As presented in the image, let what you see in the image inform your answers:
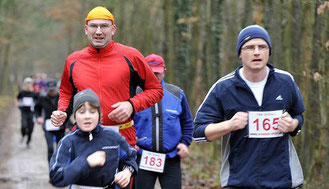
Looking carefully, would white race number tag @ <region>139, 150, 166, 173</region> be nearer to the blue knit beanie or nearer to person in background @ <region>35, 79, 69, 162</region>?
the blue knit beanie

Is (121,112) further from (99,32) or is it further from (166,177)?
(166,177)

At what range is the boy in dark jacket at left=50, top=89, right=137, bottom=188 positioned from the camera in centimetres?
411

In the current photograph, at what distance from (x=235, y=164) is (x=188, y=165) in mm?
9481

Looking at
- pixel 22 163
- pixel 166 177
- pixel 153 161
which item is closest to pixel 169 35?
pixel 22 163

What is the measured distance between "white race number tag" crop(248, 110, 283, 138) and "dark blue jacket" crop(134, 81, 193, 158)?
2.44 metres

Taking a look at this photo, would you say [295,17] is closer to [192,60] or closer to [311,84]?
[311,84]

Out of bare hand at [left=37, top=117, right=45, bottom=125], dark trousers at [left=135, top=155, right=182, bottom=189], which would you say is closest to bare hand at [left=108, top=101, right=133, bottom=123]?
dark trousers at [left=135, top=155, right=182, bottom=189]

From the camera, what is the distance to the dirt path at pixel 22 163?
11.4 m

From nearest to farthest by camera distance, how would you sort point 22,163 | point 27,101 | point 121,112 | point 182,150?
point 121,112 → point 182,150 → point 22,163 → point 27,101

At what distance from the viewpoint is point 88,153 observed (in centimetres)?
429

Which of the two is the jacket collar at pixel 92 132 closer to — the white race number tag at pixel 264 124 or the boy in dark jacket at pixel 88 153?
the boy in dark jacket at pixel 88 153

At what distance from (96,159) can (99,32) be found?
1566mm

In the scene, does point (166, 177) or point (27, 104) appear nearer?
point (166, 177)

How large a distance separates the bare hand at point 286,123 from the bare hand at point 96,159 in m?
1.28
